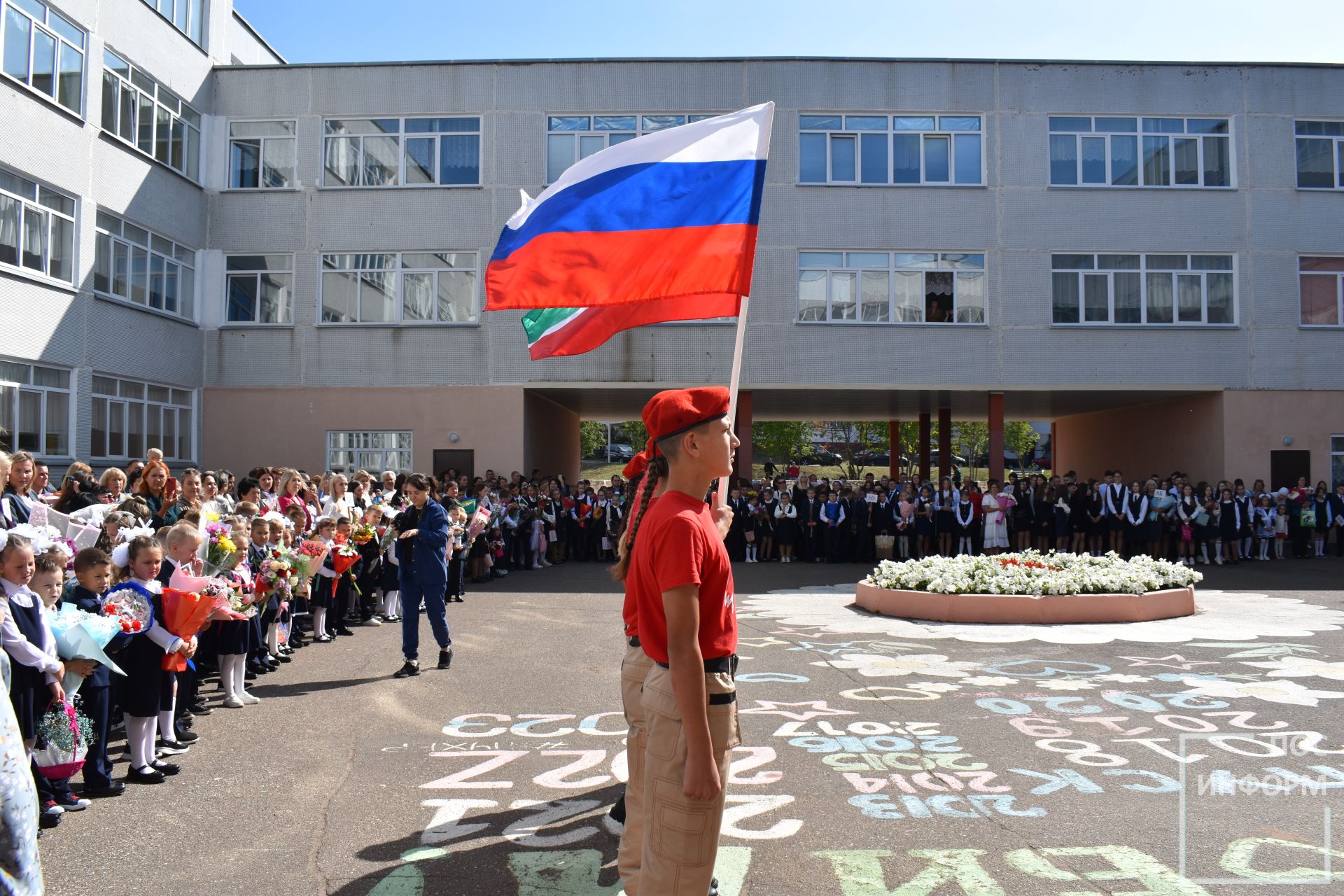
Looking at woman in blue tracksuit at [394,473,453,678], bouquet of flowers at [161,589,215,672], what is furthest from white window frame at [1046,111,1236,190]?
bouquet of flowers at [161,589,215,672]

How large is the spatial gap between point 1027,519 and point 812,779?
58.1 feet

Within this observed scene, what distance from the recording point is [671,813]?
10.5 feet

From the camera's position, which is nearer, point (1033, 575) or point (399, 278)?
point (1033, 575)

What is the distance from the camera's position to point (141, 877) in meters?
4.58

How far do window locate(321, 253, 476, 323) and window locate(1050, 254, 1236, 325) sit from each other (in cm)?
1303

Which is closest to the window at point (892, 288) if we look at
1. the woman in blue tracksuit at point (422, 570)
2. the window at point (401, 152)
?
the window at point (401, 152)

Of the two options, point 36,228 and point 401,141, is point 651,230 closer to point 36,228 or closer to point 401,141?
point 36,228

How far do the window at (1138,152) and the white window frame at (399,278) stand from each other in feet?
42.3

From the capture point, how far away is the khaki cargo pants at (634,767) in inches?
163

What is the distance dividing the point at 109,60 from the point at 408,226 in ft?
20.9

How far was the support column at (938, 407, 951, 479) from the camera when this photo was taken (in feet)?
97.7

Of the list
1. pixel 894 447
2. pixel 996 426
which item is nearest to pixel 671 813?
pixel 996 426

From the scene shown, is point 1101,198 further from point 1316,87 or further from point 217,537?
point 217,537

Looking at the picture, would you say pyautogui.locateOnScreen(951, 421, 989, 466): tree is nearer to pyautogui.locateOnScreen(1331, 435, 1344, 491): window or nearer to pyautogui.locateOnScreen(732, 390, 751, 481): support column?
pyautogui.locateOnScreen(1331, 435, 1344, 491): window
